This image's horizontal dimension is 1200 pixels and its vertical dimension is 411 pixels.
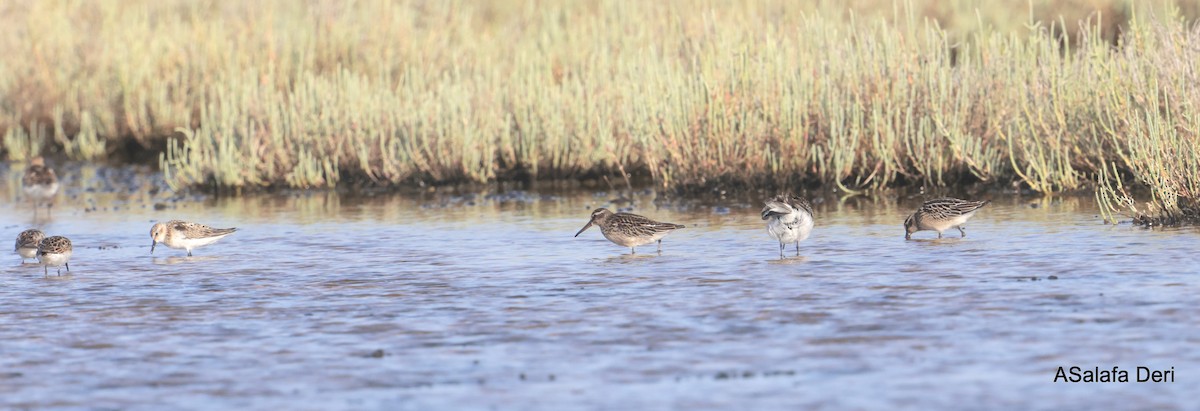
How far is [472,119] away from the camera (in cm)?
1761

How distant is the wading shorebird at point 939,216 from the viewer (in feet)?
37.7

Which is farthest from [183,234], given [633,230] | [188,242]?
[633,230]

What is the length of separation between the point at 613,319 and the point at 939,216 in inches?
161

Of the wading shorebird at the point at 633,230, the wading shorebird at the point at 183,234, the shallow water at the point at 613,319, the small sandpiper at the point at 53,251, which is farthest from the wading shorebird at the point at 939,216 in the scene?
the small sandpiper at the point at 53,251

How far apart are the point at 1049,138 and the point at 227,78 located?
1161cm

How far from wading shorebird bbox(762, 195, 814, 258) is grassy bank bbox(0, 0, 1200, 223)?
2.36 meters

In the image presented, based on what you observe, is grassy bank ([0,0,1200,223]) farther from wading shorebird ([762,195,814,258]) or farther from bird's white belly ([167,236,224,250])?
bird's white belly ([167,236,224,250])

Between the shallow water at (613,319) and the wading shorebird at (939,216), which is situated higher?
the wading shorebird at (939,216)

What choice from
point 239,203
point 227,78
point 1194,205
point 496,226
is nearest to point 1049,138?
point 1194,205

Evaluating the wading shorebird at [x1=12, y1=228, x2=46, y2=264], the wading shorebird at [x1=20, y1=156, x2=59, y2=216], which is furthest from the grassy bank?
the wading shorebird at [x1=12, y1=228, x2=46, y2=264]

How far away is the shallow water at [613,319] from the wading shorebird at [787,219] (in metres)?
0.18

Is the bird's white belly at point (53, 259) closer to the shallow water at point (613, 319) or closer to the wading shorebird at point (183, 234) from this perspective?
the shallow water at point (613, 319)

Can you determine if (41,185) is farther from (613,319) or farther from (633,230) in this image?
(613,319)

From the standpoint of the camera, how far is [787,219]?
10.5 m
